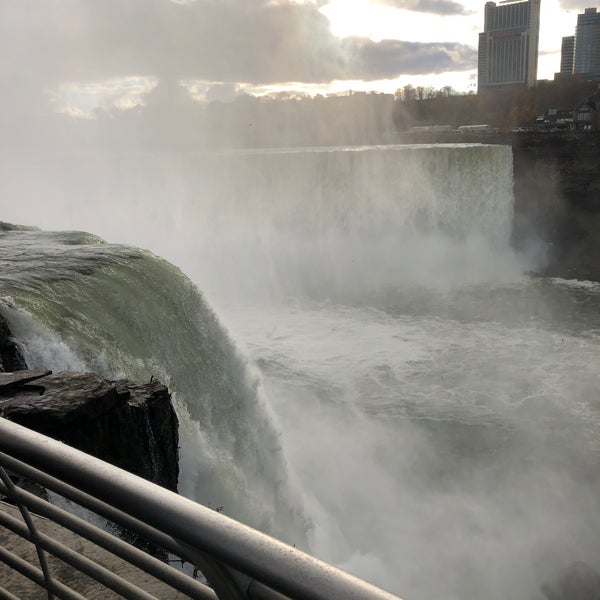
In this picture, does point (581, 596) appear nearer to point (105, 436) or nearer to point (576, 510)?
point (576, 510)

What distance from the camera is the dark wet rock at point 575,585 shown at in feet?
23.1

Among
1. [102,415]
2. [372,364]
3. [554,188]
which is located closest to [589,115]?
[554,188]

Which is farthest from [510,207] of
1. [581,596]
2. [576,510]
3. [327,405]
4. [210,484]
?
[210,484]

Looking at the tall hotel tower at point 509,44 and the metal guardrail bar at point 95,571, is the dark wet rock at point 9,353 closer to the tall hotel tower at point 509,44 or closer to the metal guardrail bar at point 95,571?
the metal guardrail bar at point 95,571

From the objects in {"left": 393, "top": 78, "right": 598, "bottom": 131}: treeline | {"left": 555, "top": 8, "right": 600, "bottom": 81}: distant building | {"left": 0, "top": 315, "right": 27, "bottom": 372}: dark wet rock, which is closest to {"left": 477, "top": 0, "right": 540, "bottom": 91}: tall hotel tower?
{"left": 555, "top": 8, "right": 600, "bottom": 81}: distant building

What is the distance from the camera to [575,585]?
715 cm

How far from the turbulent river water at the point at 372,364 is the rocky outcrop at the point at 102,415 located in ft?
3.15

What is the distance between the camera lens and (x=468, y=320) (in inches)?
650

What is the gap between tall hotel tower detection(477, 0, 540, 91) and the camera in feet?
387

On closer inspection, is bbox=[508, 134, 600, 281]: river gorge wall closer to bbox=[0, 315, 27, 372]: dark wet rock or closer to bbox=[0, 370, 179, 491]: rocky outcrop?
bbox=[0, 370, 179, 491]: rocky outcrop

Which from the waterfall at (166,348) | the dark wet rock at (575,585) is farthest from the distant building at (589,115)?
the waterfall at (166,348)

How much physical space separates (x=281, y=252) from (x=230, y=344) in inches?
608

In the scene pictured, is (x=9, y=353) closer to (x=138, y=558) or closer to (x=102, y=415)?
A: (x=102, y=415)

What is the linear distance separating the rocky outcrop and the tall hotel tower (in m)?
122
